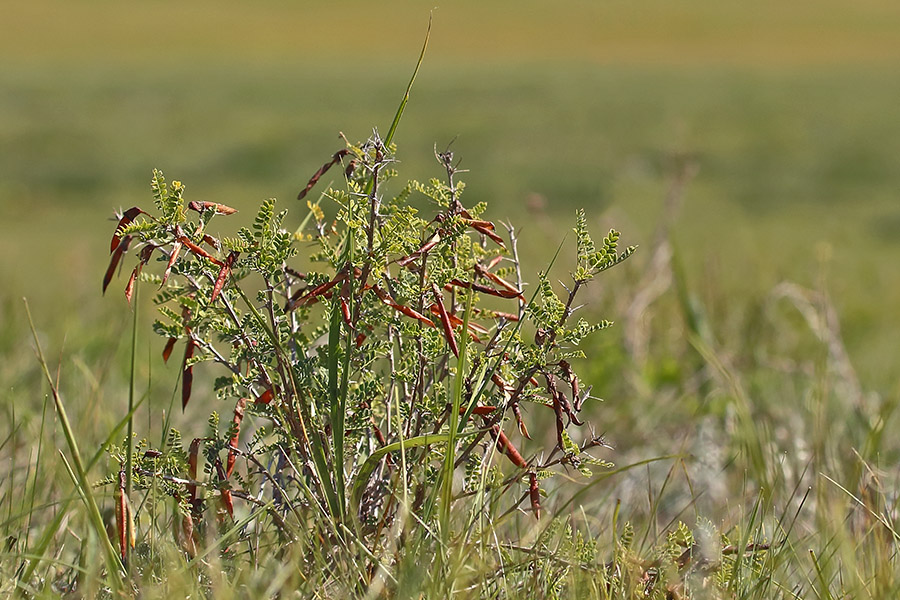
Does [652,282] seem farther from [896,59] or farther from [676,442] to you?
[896,59]

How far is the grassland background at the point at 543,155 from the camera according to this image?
3.81 metres

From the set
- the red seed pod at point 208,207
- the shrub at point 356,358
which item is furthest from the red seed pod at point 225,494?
the red seed pod at point 208,207

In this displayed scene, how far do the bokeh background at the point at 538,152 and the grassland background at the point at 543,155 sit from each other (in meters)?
0.04

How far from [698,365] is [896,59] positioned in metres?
36.9

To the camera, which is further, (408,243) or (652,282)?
(652,282)

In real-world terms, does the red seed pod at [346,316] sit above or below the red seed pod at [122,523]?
above

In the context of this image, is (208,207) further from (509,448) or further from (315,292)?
(509,448)

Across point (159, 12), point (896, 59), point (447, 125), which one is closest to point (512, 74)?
point (447, 125)

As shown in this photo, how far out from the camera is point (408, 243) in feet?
4.68

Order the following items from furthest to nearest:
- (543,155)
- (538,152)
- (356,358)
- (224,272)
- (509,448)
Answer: (538,152) → (543,155) → (356,358) → (509,448) → (224,272)

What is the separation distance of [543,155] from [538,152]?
27cm

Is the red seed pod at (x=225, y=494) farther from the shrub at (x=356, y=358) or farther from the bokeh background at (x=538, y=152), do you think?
the bokeh background at (x=538, y=152)

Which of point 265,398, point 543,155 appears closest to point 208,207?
point 265,398

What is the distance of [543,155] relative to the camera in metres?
15.3
